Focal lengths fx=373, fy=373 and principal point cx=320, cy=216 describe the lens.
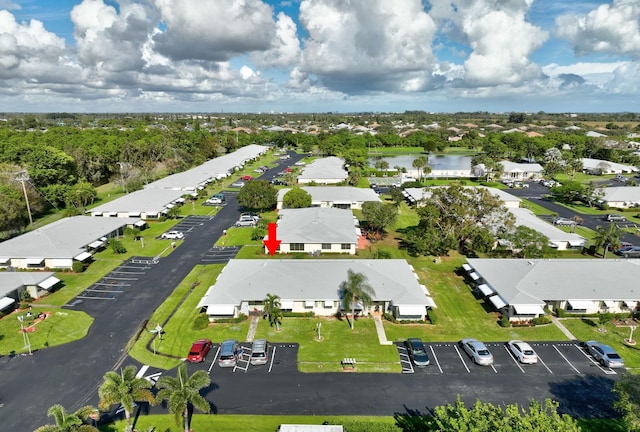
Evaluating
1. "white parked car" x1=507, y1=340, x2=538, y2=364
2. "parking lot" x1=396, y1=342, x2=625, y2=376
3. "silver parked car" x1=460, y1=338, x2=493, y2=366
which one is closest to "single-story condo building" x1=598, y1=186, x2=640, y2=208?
"parking lot" x1=396, y1=342, x2=625, y2=376

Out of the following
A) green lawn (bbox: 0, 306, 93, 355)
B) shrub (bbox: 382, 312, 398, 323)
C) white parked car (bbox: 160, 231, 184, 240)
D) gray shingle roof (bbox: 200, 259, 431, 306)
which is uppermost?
gray shingle roof (bbox: 200, 259, 431, 306)

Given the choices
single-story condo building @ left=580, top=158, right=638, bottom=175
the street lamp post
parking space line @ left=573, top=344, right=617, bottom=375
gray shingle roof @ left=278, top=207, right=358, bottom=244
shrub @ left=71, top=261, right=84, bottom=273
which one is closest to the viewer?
parking space line @ left=573, top=344, right=617, bottom=375

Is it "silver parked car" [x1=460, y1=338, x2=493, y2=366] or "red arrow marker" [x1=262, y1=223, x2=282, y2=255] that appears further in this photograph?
"red arrow marker" [x1=262, y1=223, x2=282, y2=255]

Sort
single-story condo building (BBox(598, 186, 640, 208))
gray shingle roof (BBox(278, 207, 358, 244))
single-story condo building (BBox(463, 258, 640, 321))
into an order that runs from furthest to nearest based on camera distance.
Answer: single-story condo building (BBox(598, 186, 640, 208)), gray shingle roof (BBox(278, 207, 358, 244)), single-story condo building (BBox(463, 258, 640, 321))

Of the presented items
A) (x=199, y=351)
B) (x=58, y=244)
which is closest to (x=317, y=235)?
(x=199, y=351)

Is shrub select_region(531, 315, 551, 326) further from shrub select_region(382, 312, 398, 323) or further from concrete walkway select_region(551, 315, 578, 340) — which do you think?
shrub select_region(382, 312, 398, 323)

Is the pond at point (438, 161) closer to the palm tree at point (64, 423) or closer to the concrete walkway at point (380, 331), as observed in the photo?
the concrete walkway at point (380, 331)

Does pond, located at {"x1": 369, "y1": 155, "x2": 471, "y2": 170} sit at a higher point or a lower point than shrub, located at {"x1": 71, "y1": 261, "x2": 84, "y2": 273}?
higher
